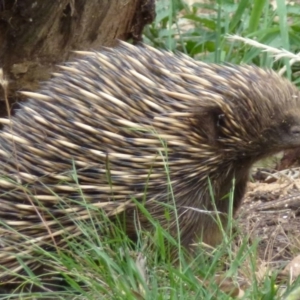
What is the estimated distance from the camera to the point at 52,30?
483cm

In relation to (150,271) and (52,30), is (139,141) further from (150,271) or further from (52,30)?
(52,30)

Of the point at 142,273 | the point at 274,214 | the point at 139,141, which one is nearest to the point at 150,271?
the point at 142,273

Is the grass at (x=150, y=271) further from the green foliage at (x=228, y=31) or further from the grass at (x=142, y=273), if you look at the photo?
the green foliage at (x=228, y=31)

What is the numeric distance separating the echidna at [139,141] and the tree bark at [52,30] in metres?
1.01

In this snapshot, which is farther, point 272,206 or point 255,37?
point 255,37

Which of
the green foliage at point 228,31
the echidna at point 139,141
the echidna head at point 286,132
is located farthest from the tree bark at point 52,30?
the echidna head at point 286,132

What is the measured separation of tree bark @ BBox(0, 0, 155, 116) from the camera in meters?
4.67

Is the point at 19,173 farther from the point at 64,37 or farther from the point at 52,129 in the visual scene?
the point at 64,37

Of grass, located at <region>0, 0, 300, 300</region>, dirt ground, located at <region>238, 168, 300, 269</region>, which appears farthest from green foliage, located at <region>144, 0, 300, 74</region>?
grass, located at <region>0, 0, 300, 300</region>

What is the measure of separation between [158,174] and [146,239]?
0.48 meters

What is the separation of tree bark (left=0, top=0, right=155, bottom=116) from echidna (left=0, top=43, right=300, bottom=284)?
1.01 meters

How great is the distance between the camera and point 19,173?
3.59m

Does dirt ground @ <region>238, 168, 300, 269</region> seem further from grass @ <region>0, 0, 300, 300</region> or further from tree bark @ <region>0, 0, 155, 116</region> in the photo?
tree bark @ <region>0, 0, 155, 116</region>

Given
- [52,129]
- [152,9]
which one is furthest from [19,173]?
[152,9]
